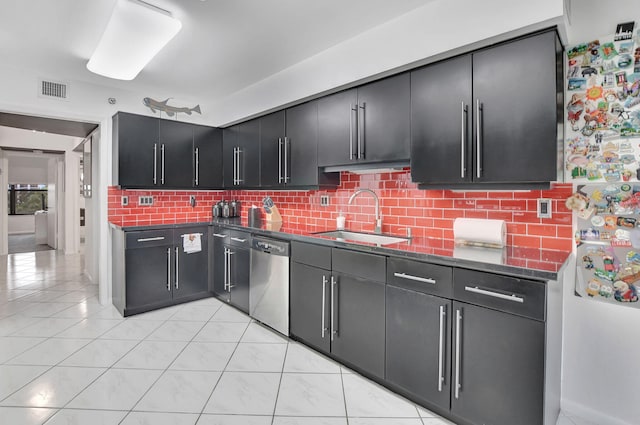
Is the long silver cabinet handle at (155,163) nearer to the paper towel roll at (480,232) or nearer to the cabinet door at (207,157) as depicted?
the cabinet door at (207,157)

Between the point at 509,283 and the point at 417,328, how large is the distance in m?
0.59

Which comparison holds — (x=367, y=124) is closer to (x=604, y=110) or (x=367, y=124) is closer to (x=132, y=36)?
(x=604, y=110)

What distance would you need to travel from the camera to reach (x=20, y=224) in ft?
33.4

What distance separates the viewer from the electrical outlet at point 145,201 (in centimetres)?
396

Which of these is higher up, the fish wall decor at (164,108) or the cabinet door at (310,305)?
the fish wall decor at (164,108)

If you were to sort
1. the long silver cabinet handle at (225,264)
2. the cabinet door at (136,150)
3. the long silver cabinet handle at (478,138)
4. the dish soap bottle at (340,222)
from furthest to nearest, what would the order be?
the long silver cabinet handle at (225,264)
the cabinet door at (136,150)
the dish soap bottle at (340,222)
the long silver cabinet handle at (478,138)

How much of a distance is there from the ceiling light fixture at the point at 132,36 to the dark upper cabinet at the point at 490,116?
1.67 meters

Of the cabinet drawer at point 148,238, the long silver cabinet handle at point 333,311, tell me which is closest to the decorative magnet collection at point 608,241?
the long silver cabinet handle at point 333,311

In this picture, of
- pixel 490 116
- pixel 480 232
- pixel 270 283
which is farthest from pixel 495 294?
pixel 270 283

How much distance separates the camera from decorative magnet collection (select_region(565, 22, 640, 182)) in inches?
66.0

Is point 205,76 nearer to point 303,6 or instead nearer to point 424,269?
point 303,6

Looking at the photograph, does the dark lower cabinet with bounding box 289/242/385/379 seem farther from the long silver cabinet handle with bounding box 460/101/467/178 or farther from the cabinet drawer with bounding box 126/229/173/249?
the cabinet drawer with bounding box 126/229/173/249

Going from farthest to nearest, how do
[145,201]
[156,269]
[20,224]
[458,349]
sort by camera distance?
[20,224] → [145,201] → [156,269] → [458,349]

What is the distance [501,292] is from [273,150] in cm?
251
